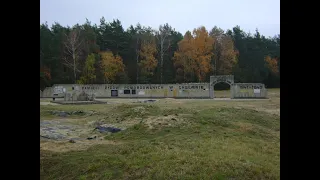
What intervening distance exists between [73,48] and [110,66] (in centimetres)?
592

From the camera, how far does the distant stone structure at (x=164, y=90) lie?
33406mm

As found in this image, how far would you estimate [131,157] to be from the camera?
751 cm

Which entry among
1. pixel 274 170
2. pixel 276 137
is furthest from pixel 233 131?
pixel 274 170

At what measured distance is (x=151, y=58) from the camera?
44.3 meters

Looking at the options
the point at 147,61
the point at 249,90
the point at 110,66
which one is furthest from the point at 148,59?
the point at 249,90

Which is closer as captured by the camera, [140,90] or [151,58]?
[140,90]

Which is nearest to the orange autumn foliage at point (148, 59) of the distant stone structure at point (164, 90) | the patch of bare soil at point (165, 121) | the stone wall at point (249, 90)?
the distant stone structure at point (164, 90)

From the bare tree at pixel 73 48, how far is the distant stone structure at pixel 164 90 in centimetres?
547

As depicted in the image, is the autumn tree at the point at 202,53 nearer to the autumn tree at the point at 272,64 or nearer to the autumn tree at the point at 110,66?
the autumn tree at the point at 272,64

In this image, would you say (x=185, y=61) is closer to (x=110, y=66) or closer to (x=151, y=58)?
(x=151, y=58)

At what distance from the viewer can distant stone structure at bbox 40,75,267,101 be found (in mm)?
33406
